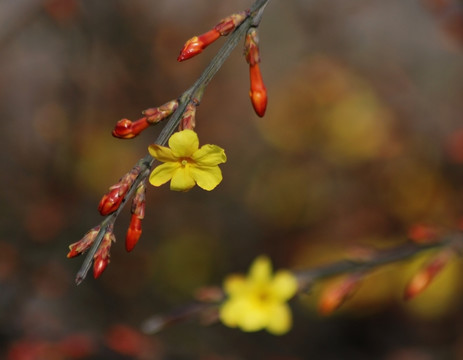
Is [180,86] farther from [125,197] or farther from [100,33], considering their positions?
[125,197]

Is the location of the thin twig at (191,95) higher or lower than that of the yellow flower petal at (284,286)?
lower

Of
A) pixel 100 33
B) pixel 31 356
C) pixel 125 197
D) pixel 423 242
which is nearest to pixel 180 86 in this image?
pixel 100 33

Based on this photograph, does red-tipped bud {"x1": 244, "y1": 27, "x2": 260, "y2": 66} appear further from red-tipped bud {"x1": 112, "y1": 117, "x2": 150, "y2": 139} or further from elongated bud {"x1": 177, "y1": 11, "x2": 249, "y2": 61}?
red-tipped bud {"x1": 112, "y1": 117, "x2": 150, "y2": 139}

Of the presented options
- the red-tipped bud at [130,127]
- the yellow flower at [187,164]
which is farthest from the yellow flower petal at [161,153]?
the red-tipped bud at [130,127]

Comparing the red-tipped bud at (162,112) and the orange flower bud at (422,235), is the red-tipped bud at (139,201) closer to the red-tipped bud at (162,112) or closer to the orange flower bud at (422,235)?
the red-tipped bud at (162,112)

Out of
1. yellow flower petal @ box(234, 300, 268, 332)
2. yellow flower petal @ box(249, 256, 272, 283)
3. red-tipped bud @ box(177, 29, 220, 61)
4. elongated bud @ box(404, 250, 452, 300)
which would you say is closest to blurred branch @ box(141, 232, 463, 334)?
elongated bud @ box(404, 250, 452, 300)

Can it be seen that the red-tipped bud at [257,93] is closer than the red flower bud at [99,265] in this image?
No
